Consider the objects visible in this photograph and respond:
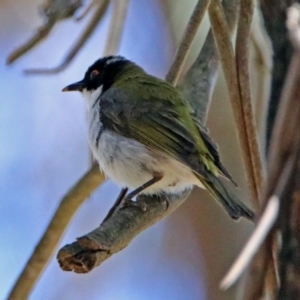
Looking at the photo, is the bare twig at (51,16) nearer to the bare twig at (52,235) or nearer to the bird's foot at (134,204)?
the bare twig at (52,235)

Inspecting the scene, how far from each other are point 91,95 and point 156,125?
628 millimetres

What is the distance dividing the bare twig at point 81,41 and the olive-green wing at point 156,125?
1.02 ft

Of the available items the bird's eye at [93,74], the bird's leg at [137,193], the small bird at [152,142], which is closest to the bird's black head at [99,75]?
the bird's eye at [93,74]

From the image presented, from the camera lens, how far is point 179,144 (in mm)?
2148

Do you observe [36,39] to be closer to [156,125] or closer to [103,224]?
[156,125]

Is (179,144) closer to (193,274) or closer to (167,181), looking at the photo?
(167,181)

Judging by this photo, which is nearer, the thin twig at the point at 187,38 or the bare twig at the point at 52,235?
the bare twig at the point at 52,235

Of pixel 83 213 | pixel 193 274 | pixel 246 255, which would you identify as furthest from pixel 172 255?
pixel 246 255

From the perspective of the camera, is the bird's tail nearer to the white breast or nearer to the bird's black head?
the white breast

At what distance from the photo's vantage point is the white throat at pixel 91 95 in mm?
2709

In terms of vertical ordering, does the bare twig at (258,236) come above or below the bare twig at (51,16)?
below

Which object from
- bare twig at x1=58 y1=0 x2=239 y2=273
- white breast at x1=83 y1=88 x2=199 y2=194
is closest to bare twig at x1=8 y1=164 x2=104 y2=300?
white breast at x1=83 y1=88 x2=199 y2=194

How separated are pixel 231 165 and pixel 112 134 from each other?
1.54 metres

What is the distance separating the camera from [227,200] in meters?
1.81
